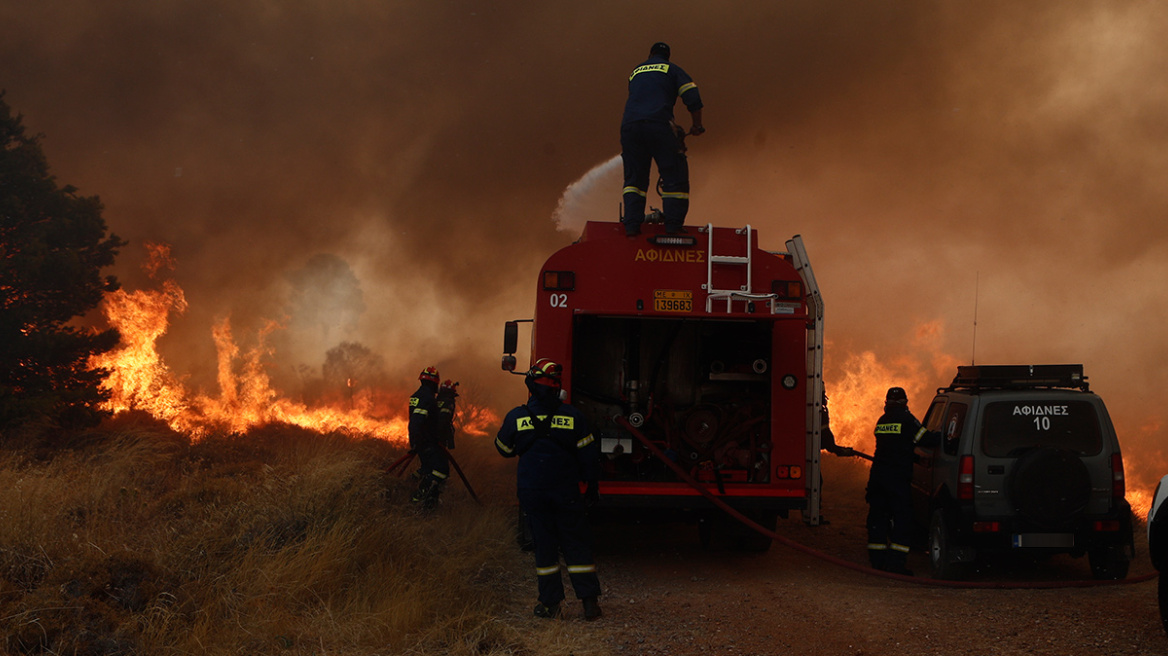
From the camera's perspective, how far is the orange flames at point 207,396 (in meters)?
17.7

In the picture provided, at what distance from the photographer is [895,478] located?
7.94 metres

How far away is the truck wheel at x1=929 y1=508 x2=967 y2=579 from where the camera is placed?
725cm

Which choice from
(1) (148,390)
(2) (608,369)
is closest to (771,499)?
(2) (608,369)

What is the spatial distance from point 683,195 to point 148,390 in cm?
1489

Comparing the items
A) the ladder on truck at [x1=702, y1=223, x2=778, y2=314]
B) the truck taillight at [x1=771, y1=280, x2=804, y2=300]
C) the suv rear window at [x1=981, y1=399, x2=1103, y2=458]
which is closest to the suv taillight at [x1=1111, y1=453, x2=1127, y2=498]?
the suv rear window at [x1=981, y1=399, x2=1103, y2=458]

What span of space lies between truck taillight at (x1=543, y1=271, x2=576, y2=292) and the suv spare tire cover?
4.05 meters

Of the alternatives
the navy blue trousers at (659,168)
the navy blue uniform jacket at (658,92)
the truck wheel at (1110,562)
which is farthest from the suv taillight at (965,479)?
the navy blue uniform jacket at (658,92)

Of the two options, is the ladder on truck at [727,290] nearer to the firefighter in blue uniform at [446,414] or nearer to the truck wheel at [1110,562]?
the truck wheel at [1110,562]

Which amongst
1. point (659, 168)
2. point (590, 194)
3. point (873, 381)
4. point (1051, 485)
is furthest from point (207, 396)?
point (1051, 485)

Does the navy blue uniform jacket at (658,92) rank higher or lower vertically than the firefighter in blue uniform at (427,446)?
higher

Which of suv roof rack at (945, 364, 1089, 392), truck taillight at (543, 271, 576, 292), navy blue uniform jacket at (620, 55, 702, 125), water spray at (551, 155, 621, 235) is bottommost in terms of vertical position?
suv roof rack at (945, 364, 1089, 392)

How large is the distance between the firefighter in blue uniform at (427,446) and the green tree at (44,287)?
25.3 feet

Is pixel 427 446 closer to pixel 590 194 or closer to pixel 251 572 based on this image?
pixel 251 572

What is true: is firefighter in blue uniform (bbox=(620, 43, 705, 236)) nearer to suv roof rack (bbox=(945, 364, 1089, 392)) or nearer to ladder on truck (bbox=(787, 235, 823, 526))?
ladder on truck (bbox=(787, 235, 823, 526))
